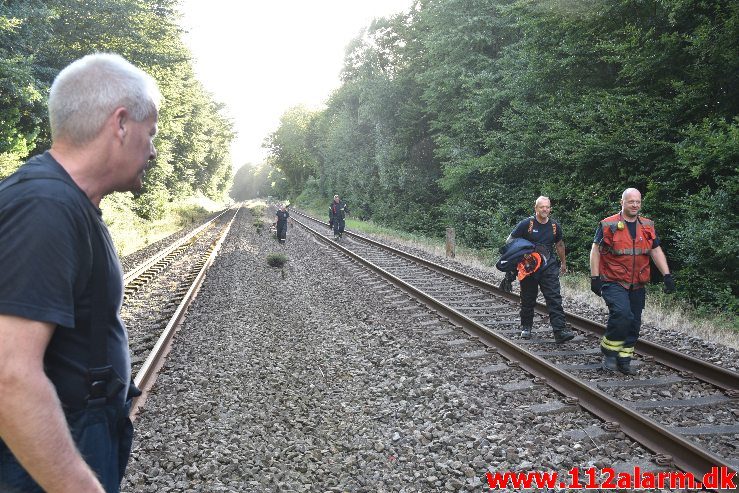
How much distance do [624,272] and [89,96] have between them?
6138 mm

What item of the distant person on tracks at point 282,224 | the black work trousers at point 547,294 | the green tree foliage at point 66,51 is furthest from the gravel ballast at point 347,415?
the green tree foliage at point 66,51

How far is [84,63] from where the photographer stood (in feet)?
4.59

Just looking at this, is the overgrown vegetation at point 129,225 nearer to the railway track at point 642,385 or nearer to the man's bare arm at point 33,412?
the railway track at point 642,385

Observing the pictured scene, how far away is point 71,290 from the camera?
1.21m

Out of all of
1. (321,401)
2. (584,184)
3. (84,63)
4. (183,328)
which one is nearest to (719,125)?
(584,184)

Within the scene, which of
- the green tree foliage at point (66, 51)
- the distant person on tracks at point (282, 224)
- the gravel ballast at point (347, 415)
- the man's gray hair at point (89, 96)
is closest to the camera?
the man's gray hair at point (89, 96)

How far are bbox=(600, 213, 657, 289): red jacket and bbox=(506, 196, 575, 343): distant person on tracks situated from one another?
1144mm

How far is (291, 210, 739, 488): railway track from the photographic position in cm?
395

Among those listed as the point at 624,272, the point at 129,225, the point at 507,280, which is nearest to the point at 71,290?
the point at 624,272

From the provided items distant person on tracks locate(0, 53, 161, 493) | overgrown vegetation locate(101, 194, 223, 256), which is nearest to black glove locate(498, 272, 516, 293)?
distant person on tracks locate(0, 53, 161, 493)

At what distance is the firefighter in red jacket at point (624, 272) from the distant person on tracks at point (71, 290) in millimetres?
5640

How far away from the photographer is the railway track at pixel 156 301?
20.2 ft

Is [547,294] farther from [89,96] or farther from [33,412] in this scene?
[33,412]

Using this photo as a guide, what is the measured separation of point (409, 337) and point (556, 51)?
37.7 ft
